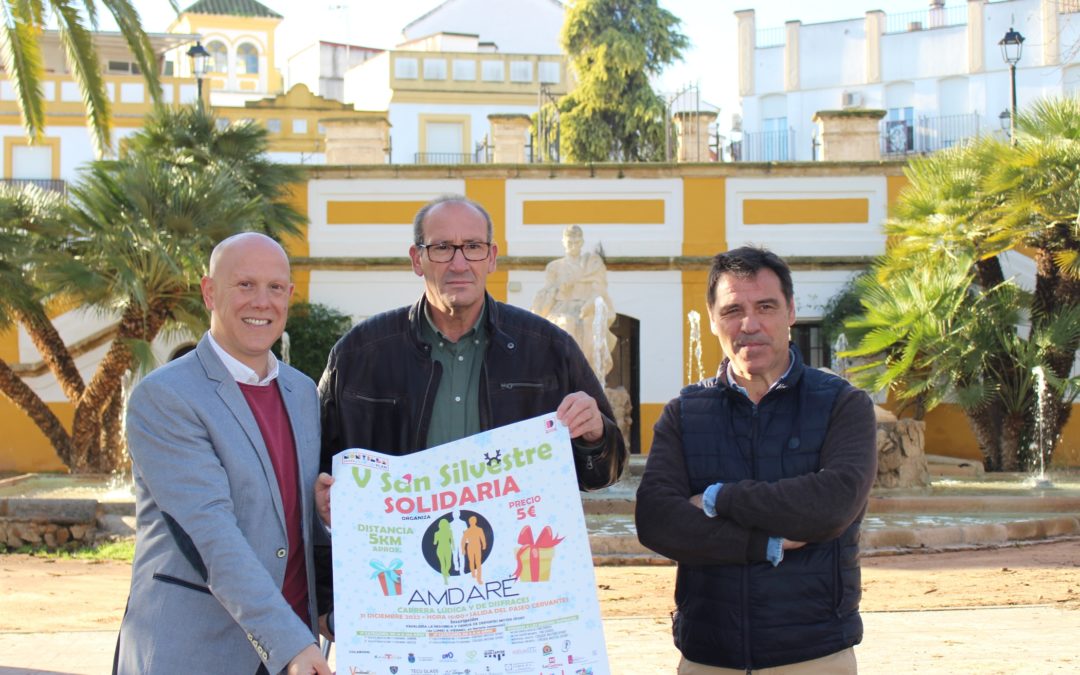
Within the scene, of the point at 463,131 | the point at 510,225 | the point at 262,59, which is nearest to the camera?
the point at 510,225

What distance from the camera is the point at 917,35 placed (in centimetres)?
4416

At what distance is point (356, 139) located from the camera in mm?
25469

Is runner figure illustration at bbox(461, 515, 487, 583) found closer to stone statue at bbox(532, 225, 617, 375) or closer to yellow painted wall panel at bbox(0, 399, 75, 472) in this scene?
stone statue at bbox(532, 225, 617, 375)

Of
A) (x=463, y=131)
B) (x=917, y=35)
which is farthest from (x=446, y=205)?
(x=917, y=35)

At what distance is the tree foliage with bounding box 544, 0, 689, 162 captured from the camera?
122ft

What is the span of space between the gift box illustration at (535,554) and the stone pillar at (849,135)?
2209 cm

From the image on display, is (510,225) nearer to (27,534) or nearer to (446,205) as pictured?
(27,534)

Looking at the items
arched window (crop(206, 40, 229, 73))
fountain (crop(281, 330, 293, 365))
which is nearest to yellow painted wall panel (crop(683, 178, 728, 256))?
fountain (crop(281, 330, 293, 365))

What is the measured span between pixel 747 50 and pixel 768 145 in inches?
275

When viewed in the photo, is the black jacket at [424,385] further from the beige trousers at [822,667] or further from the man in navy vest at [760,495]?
the beige trousers at [822,667]

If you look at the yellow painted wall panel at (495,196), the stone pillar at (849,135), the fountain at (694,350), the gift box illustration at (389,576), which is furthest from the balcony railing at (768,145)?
the gift box illustration at (389,576)

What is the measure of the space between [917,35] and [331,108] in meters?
19.6

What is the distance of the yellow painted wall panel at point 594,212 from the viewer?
2391 centimetres

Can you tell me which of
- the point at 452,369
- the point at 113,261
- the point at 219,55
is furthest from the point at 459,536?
the point at 219,55
